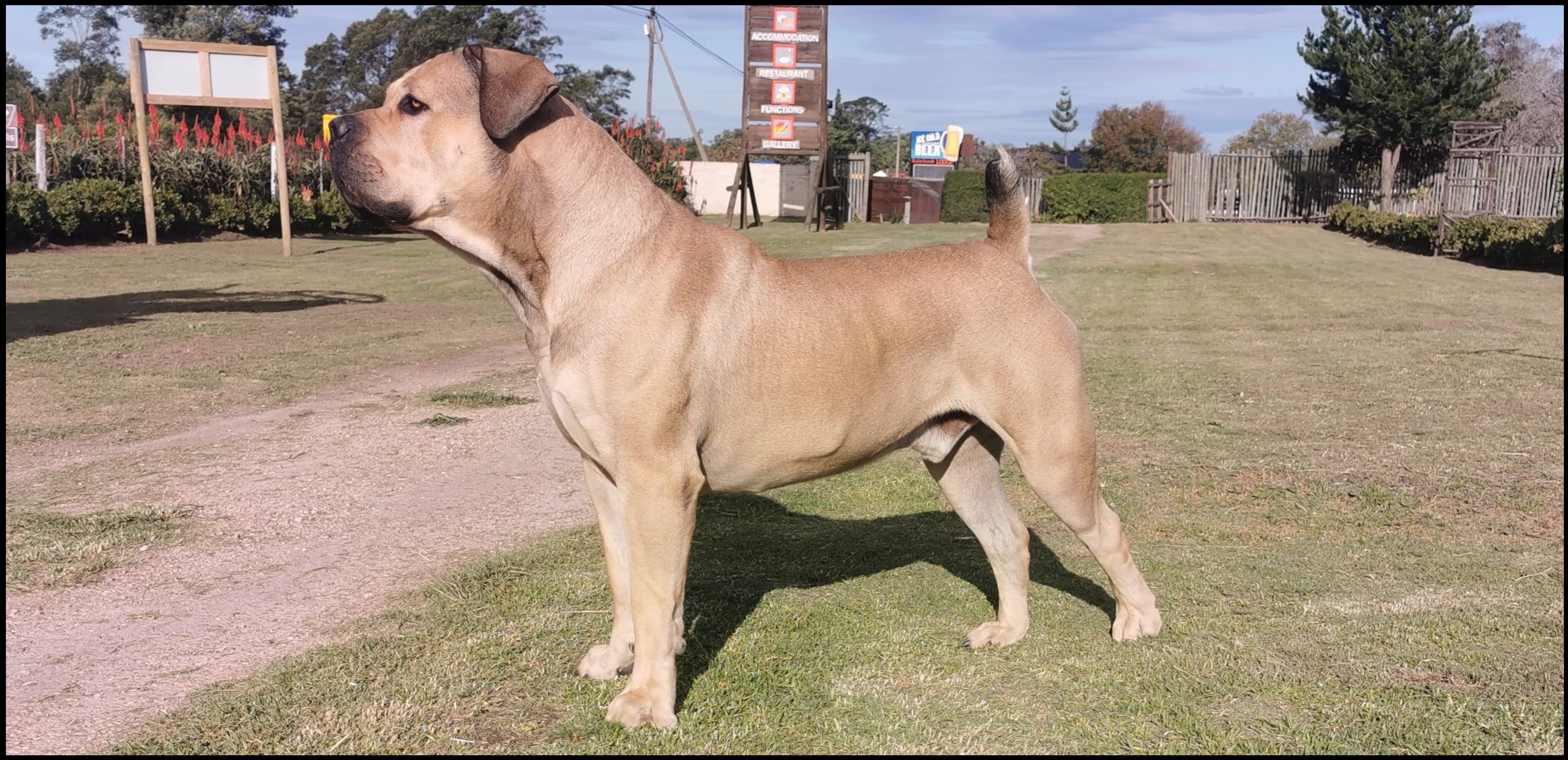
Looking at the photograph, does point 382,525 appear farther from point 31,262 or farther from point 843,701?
point 31,262

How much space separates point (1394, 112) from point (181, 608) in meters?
43.6

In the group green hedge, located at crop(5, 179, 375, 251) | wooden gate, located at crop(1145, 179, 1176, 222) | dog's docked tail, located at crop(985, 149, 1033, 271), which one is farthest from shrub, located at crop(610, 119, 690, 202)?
dog's docked tail, located at crop(985, 149, 1033, 271)

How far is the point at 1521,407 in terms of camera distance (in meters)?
9.88

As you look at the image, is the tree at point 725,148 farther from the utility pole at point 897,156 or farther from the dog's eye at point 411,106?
the dog's eye at point 411,106

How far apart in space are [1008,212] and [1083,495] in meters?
1.20

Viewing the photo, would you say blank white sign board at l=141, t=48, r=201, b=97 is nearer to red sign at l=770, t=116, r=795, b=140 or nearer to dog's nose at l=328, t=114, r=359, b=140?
red sign at l=770, t=116, r=795, b=140

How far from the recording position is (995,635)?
4996 millimetres

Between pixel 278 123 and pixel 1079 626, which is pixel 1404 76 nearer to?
pixel 278 123

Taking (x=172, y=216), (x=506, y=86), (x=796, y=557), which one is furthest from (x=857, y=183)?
(x=506, y=86)

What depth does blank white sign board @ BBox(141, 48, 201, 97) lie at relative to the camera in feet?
74.0

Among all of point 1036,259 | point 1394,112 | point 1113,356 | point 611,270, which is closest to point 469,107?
point 611,270

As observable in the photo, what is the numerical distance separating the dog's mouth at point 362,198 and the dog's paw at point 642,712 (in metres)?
1.77

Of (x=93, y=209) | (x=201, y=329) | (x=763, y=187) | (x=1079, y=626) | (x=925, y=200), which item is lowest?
(x=1079, y=626)

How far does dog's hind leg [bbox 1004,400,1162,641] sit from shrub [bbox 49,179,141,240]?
25.1m
